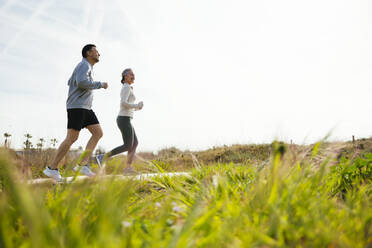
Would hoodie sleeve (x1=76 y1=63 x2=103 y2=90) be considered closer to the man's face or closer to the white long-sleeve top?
the man's face

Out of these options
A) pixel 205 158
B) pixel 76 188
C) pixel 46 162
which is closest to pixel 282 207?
pixel 76 188

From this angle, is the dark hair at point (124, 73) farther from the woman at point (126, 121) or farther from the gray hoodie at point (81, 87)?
the gray hoodie at point (81, 87)

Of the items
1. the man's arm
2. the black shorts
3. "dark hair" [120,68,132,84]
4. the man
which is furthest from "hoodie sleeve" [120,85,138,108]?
the man's arm

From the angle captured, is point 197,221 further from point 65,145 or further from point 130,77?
point 130,77

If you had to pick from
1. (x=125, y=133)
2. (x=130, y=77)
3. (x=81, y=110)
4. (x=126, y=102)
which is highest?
(x=130, y=77)

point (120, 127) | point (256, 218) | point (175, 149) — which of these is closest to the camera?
point (256, 218)

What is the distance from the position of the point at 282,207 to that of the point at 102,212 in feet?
3.52

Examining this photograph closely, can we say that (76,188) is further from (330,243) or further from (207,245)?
(330,243)

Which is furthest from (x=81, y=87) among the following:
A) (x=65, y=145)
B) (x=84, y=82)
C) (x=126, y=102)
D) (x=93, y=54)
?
(x=126, y=102)

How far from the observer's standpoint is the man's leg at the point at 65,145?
4.86 meters

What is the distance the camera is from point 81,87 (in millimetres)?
5035

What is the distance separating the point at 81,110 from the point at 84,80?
52 cm

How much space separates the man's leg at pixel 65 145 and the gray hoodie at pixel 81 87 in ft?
1.51

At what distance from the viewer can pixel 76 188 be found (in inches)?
61.9
